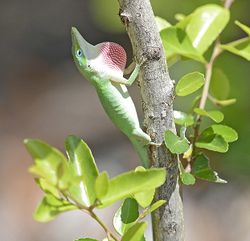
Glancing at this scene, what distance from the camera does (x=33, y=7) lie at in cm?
466

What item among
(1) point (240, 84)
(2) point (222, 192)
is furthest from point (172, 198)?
(2) point (222, 192)

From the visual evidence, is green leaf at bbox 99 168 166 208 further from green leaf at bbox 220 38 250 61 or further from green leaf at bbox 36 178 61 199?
green leaf at bbox 220 38 250 61

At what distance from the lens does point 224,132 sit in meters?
0.87

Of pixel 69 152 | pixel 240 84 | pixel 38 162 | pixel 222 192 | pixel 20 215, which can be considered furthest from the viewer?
pixel 20 215

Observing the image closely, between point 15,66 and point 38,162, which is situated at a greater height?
point 38,162

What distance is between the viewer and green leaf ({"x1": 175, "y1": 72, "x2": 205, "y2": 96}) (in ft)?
2.73

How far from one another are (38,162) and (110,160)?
2865 mm

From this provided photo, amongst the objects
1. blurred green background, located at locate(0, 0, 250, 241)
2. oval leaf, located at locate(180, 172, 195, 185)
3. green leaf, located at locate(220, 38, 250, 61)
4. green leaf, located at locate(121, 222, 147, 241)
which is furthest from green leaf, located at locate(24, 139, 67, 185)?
blurred green background, located at locate(0, 0, 250, 241)

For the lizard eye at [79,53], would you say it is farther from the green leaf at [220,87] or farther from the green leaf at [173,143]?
the green leaf at [220,87]

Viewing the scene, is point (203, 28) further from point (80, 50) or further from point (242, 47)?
point (80, 50)

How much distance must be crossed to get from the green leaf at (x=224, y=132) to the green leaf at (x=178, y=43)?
155mm

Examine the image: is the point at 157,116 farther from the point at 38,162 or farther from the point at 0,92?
the point at 0,92

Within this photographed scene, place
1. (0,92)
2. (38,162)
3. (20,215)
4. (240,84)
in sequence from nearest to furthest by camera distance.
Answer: (38,162) < (240,84) < (20,215) < (0,92)

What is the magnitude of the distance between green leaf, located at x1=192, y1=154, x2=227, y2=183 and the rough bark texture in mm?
62
